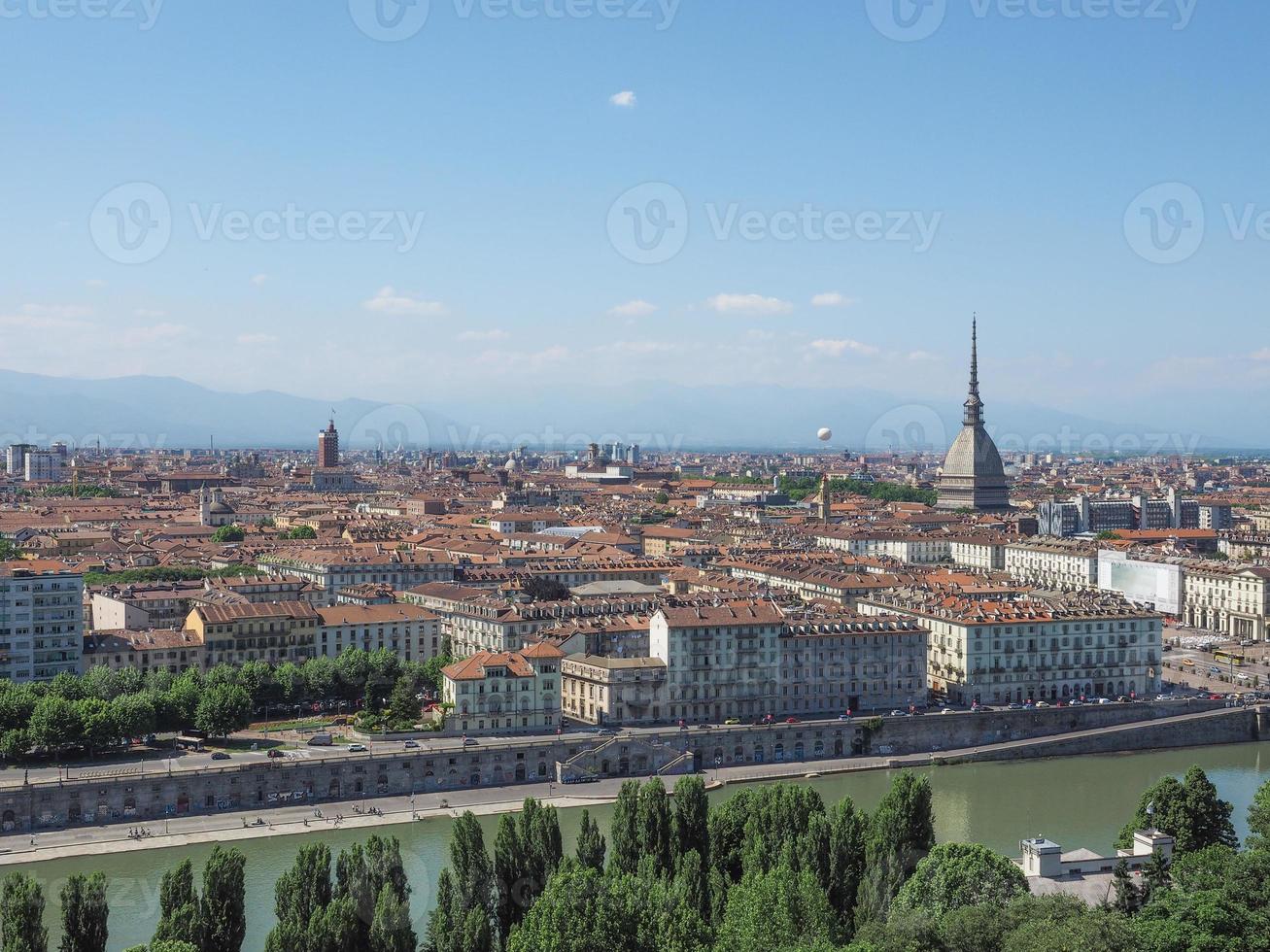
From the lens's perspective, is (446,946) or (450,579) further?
(450,579)

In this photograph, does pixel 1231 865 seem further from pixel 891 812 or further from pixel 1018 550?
pixel 1018 550

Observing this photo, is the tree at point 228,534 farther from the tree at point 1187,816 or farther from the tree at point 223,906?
the tree at point 1187,816

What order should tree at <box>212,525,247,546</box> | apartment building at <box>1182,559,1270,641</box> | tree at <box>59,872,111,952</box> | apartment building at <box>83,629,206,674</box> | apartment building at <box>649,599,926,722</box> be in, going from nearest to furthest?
1. tree at <box>59,872,111,952</box>
2. apartment building at <box>649,599,926,722</box>
3. apartment building at <box>83,629,206,674</box>
4. apartment building at <box>1182,559,1270,641</box>
5. tree at <box>212,525,247,546</box>

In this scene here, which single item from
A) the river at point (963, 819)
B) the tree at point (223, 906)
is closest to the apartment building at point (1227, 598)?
the river at point (963, 819)

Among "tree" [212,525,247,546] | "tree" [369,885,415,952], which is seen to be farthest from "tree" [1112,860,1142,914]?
"tree" [212,525,247,546]

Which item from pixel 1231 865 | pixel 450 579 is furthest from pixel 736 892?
pixel 450 579

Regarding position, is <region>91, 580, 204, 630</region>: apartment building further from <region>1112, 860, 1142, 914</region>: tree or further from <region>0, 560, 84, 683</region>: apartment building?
<region>1112, 860, 1142, 914</region>: tree
